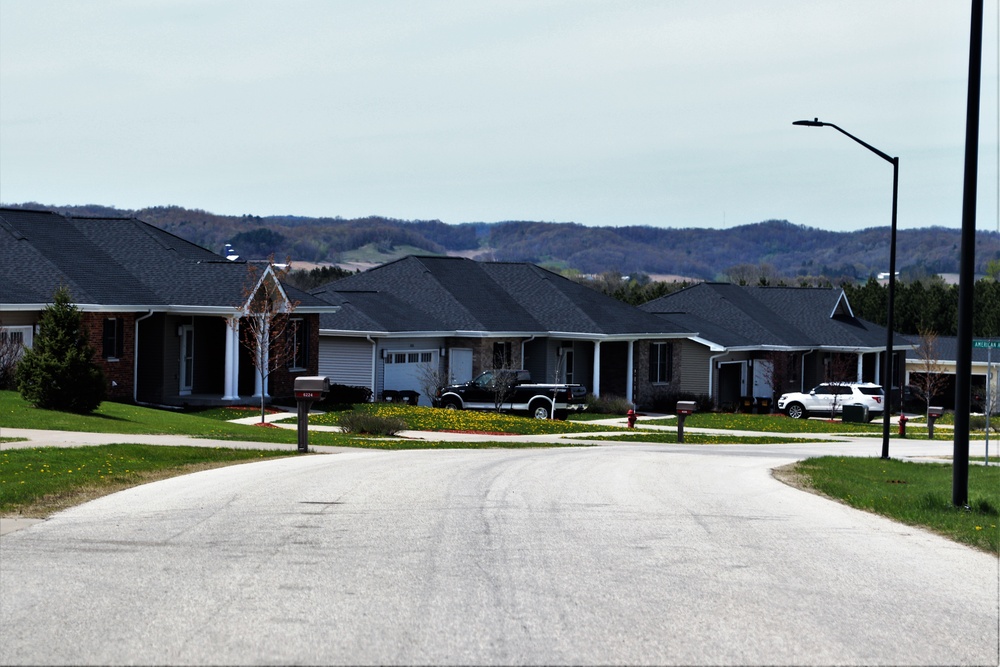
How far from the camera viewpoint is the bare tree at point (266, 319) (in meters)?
39.6

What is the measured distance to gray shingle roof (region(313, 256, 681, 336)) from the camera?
169ft

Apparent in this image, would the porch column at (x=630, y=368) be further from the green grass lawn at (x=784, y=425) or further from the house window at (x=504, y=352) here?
the house window at (x=504, y=352)

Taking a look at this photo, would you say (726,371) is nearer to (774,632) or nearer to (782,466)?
(782,466)

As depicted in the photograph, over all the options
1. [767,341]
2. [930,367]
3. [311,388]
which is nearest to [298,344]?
[311,388]

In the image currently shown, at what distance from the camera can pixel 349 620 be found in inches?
335

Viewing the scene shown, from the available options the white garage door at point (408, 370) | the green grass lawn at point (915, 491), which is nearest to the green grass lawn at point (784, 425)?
the white garage door at point (408, 370)

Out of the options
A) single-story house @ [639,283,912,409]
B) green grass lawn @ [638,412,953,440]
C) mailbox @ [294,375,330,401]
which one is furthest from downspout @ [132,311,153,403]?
single-story house @ [639,283,912,409]

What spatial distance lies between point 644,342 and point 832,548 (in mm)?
43307

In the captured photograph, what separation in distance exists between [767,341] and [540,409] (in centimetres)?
1999

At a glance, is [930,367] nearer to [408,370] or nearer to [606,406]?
[606,406]

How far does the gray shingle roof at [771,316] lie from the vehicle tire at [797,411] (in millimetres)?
4420

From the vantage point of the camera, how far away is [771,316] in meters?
67.1

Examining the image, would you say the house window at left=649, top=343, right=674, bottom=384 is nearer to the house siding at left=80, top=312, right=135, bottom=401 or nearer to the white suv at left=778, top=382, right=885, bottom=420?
the white suv at left=778, top=382, right=885, bottom=420

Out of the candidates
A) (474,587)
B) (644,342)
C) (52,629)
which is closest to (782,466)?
(474,587)
